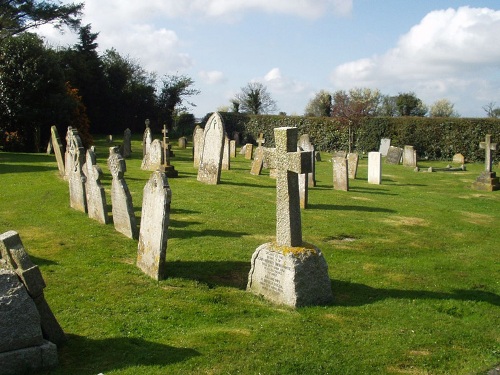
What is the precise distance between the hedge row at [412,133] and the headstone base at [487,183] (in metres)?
12.5

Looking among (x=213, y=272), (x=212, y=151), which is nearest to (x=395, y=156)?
(x=212, y=151)

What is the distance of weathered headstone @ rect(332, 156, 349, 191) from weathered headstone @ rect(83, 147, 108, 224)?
987 cm

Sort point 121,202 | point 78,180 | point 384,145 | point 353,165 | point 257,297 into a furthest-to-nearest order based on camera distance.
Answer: point 384,145 → point 353,165 → point 78,180 → point 121,202 → point 257,297

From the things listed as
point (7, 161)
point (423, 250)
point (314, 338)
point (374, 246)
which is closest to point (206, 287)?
point (314, 338)

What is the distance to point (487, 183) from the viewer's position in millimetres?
22750

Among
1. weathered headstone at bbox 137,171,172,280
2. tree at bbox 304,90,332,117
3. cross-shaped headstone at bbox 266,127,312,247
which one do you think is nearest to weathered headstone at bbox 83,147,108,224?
weathered headstone at bbox 137,171,172,280

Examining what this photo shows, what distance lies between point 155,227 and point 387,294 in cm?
388

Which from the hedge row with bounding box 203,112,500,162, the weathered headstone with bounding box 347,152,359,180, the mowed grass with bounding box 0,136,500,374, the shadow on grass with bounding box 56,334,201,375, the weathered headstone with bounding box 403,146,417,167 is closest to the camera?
the shadow on grass with bounding box 56,334,201,375

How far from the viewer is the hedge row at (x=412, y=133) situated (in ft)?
120

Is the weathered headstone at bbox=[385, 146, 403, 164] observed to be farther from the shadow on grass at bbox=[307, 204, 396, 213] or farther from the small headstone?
the shadow on grass at bbox=[307, 204, 396, 213]

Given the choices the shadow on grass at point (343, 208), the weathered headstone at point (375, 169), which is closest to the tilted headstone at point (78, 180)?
the shadow on grass at point (343, 208)

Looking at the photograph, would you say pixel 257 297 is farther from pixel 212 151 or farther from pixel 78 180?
pixel 212 151

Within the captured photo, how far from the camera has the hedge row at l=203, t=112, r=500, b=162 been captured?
36.5 m

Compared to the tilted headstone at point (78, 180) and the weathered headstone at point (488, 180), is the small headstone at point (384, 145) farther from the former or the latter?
the tilted headstone at point (78, 180)
